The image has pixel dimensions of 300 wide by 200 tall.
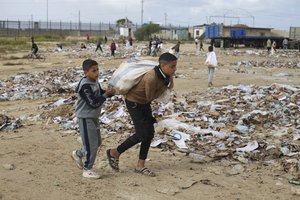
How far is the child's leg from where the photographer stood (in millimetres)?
4738

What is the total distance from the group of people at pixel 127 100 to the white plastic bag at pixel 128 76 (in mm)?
59

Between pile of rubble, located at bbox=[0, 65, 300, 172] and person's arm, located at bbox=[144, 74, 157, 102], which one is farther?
pile of rubble, located at bbox=[0, 65, 300, 172]

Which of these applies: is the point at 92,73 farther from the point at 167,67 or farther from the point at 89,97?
the point at 167,67

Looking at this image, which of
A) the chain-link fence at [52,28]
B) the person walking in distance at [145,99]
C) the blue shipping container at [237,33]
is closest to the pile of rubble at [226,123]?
the person walking in distance at [145,99]

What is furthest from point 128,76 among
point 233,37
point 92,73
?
point 233,37

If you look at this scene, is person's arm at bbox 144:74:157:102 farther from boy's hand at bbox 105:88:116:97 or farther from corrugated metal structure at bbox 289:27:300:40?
corrugated metal structure at bbox 289:27:300:40

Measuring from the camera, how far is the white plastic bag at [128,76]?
15.5 ft

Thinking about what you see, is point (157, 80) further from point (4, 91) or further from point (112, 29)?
point (112, 29)

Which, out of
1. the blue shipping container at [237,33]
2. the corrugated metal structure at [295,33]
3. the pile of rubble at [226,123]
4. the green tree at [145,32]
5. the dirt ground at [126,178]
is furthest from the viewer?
the green tree at [145,32]

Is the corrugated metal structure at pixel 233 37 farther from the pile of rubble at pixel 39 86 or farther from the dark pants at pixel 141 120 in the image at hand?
the dark pants at pixel 141 120

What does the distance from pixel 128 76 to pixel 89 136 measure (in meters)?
0.78

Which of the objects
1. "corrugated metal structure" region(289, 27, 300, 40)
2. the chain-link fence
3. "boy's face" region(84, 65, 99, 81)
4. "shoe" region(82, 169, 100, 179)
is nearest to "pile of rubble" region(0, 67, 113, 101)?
"shoe" region(82, 169, 100, 179)

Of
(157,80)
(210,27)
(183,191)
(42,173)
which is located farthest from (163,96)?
(210,27)

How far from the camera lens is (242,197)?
4.49 m
